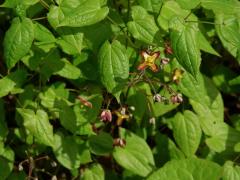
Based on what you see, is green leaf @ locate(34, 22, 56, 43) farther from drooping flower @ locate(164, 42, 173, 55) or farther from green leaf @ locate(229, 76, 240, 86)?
green leaf @ locate(229, 76, 240, 86)

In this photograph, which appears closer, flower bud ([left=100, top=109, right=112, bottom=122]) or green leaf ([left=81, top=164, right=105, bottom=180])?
flower bud ([left=100, top=109, right=112, bottom=122])

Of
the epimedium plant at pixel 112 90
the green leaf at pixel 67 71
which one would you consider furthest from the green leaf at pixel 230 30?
the green leaf at pixel 67 71

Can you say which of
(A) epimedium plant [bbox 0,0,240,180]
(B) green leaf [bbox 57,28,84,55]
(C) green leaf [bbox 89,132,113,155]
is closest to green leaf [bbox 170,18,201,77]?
(A) epimedium plant [bbox 0,0,240,180]

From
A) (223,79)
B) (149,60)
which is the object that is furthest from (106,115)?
(223,79)

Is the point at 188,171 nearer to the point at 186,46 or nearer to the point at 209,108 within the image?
the point at 209,108

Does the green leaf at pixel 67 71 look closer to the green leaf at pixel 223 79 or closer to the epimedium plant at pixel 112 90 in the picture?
the epimedium plant at pixel 112 90

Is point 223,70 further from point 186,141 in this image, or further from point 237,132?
point 186,141

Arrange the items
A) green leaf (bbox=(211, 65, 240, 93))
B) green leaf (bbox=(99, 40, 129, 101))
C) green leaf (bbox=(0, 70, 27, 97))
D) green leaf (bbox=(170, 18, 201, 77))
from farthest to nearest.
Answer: green leaf (bbox=(211, 65, 240, 93))
green leaf (bbox=(0, 70, 27, 97))
green leaf (bbox=(99, 40, 129, 101))
green leaf (bbox=(170, 18, 201, 77))

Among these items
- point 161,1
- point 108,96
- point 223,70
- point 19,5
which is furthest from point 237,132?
point 19,5
